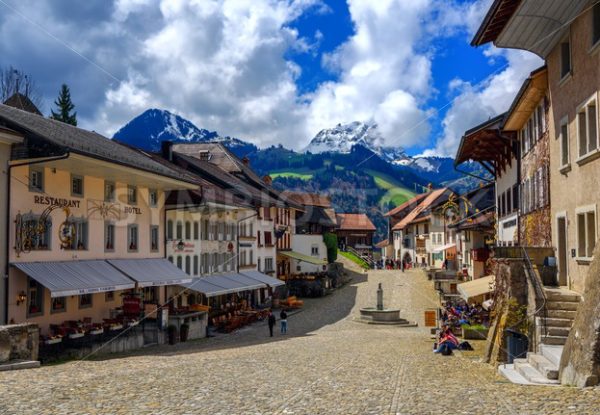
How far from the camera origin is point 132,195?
107 feet

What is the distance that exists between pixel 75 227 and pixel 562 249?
62.6 ft

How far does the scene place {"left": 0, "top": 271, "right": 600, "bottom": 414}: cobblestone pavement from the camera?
414 inches

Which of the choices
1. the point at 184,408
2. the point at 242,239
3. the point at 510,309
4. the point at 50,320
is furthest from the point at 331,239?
the point at 184,408

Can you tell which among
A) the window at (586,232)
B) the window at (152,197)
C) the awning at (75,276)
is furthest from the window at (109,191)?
the window at (586,232)

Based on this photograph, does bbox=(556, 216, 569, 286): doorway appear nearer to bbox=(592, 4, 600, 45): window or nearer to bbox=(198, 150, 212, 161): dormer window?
bbox=(592, 4, 600, 45): window

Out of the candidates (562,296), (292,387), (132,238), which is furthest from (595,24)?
(132,238)

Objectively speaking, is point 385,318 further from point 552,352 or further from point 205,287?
point 552,352

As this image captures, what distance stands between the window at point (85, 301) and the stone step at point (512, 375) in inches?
738

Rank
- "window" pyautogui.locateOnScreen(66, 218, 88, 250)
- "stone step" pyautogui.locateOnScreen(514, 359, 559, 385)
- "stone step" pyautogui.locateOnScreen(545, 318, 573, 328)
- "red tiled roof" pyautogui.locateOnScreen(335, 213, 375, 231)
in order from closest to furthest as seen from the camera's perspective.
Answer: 1. "stone step" pyautogui.locateOnScreen(514, 359, 559, 385)
2. "stone step" pyautogui.locateOnScreen(545, 318, 573, 328)
3. "window" pyautogui.locateOnScreen(66, 218, 88, 250)
4. "red tiled roof" pyautogui.locateOnScreen(335, 213, 375, 231)

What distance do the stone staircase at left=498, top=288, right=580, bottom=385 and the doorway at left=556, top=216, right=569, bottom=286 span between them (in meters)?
1.85

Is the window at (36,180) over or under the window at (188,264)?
over

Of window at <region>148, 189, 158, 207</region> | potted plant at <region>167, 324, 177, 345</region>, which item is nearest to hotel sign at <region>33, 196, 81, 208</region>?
window at <region>148, 189, 158, 207</region>

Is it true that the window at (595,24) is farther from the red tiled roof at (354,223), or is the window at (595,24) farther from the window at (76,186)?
the red tiled roof at (354,223)

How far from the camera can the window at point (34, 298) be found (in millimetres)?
24219
